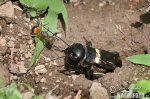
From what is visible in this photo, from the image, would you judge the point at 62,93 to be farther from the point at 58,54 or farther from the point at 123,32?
the point at 123,32

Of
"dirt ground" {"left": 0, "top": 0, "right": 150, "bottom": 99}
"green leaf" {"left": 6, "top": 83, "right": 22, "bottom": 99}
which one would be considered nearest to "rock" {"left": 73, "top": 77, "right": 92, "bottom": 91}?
"dirt ground" {"left": 0, "top": 0, "right": 150, "bottom": 99}

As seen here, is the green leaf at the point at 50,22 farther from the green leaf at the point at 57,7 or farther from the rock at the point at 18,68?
the rock at the point at 18,68

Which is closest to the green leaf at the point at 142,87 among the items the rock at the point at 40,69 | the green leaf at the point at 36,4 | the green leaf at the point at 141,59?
the green leaf at the point at 141,59

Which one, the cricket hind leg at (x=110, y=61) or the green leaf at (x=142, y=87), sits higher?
the cricket hind leg at (x=110, y=61)

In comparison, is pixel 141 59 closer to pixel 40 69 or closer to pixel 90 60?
pixel 90 60

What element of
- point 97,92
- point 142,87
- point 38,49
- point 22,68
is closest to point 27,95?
point 22,68
